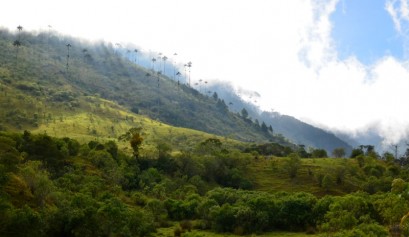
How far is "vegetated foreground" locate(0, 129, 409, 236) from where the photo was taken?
227 ft

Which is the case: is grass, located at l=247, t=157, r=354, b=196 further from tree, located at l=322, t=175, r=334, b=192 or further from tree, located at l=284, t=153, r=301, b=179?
tree, located at l=322, t=175, r=334, b=192

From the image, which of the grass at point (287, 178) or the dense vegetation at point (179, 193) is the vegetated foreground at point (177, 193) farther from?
the grass at point (287, 178)

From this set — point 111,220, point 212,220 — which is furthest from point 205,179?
point 111,220

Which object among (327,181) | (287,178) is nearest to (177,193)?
(287,178)

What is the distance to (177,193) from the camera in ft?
434

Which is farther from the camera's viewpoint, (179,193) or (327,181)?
(327,181)

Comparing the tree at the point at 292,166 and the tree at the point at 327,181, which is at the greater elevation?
the tree at the point at 292,166

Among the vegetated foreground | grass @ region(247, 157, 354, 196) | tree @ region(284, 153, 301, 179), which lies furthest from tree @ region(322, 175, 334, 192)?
tree @ region(284, 153, 301, 179)

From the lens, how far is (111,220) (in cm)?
7344

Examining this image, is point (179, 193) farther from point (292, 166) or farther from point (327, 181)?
point (327, 181)

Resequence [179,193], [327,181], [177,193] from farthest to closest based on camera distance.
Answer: [327,181] → [177,193] → [179,193]

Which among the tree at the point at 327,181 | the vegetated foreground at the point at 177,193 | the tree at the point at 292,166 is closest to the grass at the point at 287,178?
the vegetated foreground at the point at 177,193

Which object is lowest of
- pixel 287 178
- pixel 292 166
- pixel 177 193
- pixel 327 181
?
pixel 177 193

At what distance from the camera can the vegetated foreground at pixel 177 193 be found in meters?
69.1
